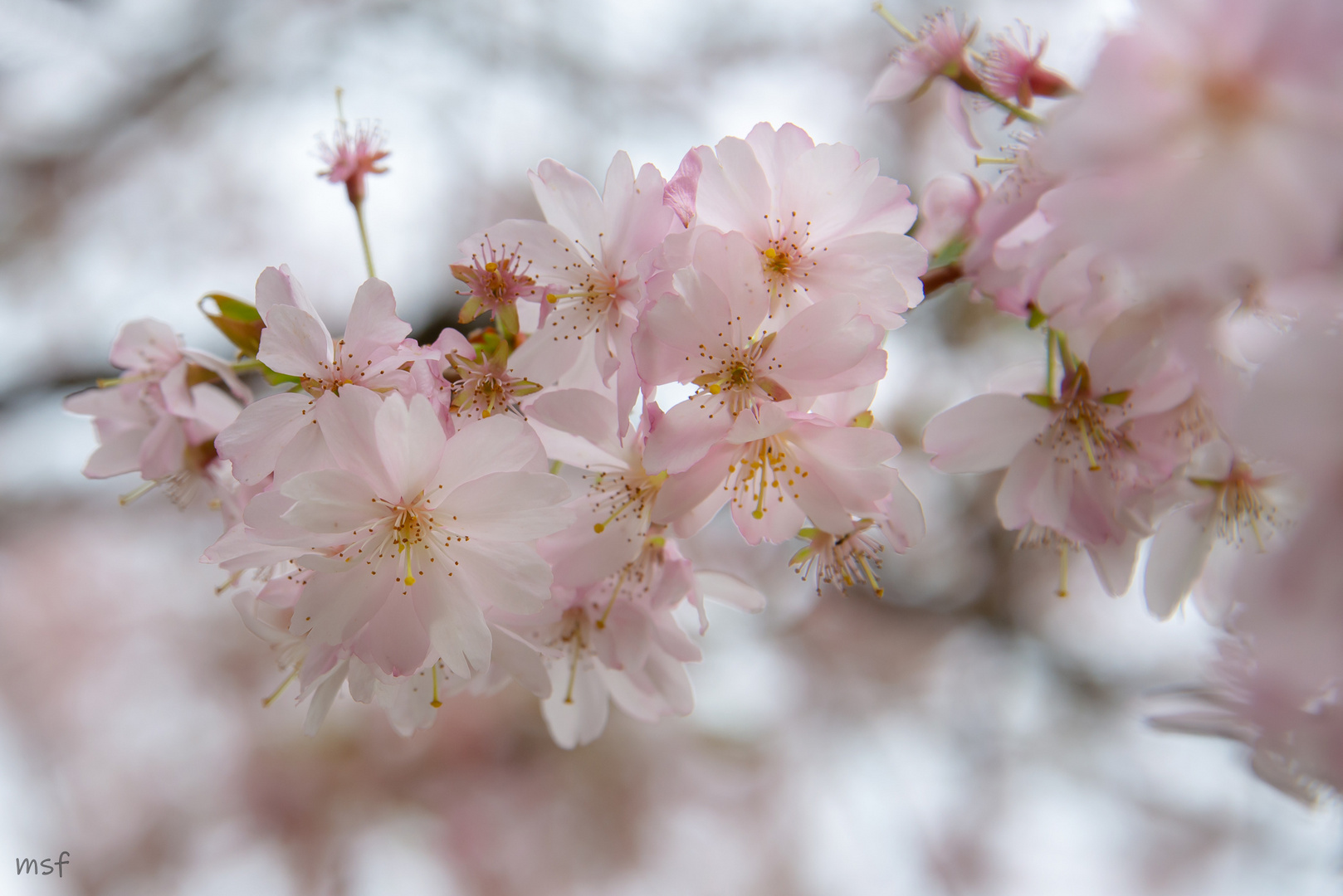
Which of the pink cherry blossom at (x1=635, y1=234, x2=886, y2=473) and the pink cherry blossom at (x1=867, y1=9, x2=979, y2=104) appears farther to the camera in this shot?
the pink cherry blossom at (x1=867, y1=9, x2=979, y2=104)

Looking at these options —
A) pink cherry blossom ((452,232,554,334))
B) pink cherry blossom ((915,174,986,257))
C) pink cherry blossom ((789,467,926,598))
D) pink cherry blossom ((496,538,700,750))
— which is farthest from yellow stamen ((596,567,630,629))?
pink cherry blossom ((915,174,986,257))

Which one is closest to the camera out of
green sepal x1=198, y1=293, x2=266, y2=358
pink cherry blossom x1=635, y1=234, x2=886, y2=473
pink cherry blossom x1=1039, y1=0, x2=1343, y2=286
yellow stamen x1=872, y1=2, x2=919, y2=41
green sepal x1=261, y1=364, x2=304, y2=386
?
pink cherry blossom x1=1039, y1=0, x2=1343, y2=286

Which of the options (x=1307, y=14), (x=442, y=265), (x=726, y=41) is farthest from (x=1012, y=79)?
(x=726, y=41)

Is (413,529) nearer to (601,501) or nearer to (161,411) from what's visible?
(601,501)

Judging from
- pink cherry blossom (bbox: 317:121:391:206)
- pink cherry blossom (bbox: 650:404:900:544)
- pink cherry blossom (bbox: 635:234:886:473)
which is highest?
pink cherry blossom (bbox: 317:121:391:206)

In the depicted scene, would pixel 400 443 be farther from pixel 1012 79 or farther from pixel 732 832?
pixel 732 832

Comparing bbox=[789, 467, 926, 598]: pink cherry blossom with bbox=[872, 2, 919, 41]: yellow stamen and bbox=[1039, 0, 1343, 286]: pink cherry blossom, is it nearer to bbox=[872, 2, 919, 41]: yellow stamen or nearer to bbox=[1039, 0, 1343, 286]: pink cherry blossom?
bbox=[1039, 0, 1343, 286]: pink cherry blossom

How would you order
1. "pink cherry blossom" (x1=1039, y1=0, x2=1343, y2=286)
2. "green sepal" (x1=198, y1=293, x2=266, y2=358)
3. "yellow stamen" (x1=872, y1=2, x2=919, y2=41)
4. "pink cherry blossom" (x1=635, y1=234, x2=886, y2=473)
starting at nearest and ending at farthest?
"pink cherry blossom" (x1=1039, y1=0, x2=1343, y2=286)
"pink cherry blossom" (x1=635, y1=234, x2=886, y2=473)
"green sepal" (x1=198, y1=293, x2=266, y2=358)
"yellow stamen" (x1=872, y1=2, x2=919, y2=41)
